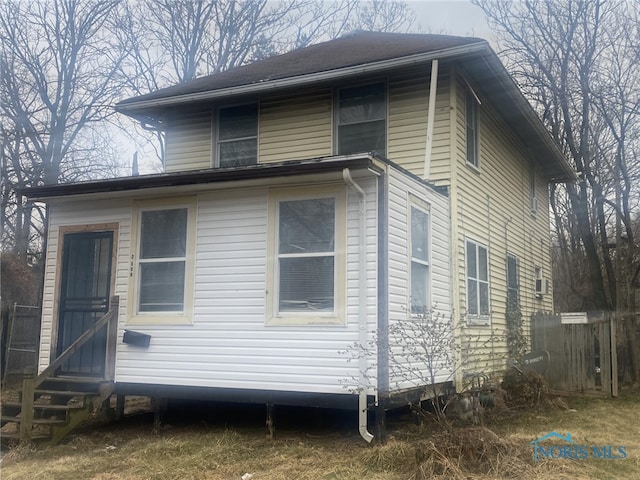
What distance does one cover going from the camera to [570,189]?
17.1 meters

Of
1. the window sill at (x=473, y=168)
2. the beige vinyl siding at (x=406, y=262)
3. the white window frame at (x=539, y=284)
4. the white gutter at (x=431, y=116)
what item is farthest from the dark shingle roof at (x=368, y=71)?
the white window frame at (x=539, y=284)

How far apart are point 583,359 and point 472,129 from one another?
210 inches

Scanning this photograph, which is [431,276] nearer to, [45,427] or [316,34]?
[45,427]

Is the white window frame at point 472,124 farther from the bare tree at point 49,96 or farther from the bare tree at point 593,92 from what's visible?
the bare tree at point 49,96

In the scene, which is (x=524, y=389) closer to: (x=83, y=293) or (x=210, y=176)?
(x=210, y=176)

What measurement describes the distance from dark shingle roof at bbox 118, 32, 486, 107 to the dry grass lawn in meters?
5.65

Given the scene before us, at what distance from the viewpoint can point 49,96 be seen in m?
19.3

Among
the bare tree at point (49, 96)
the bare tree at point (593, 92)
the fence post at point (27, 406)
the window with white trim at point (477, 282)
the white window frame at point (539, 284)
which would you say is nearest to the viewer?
the fence post at point (27, 406)

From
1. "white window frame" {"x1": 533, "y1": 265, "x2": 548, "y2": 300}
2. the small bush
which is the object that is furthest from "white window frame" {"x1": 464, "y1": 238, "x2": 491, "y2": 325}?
"white window frame" {"x1": 533, "y1": 265, "x2": 548, "y2": 300}

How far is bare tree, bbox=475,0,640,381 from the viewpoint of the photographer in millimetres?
14977

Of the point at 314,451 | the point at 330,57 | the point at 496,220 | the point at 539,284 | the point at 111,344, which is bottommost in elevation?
the point at 314,451

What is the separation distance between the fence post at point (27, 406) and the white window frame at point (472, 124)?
7.40 m

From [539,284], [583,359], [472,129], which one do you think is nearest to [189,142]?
[472,129]

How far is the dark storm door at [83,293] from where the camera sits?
28.4ft
